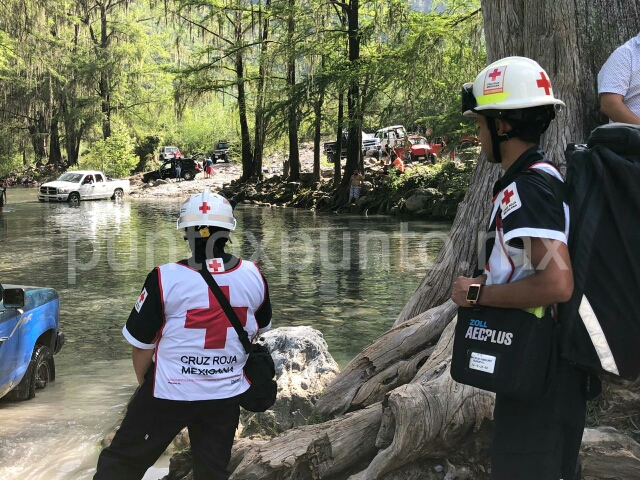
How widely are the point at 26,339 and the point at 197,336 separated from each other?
3702 millimetres

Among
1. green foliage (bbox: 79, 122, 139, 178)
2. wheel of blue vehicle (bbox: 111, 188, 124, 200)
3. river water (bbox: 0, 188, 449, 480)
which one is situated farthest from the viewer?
green foliage (bbox: 79, 122, 139, 178)

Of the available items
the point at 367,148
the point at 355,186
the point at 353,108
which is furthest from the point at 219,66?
the point at 355,186

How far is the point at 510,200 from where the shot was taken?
2428 millimetres

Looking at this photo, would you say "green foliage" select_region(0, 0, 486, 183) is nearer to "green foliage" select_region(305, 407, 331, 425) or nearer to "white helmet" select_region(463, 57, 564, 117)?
"green foliage" select_region(305, 407, 331, 425)

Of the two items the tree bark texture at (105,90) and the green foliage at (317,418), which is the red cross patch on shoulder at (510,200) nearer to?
the green foliage at (317,418)

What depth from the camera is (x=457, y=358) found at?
253cm

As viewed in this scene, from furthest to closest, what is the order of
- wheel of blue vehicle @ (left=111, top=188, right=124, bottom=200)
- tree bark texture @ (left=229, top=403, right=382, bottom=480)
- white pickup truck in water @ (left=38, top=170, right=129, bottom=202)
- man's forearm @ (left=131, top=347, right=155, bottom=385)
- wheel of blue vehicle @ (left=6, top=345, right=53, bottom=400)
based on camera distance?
wheel of blue vehicle @ (left=111, top=188, right=124, bottom=200), white pickup truck in water @ (left=38, top=170, right=129, bottom=202), wheel of blue vehicle @ (left=6, top=345, right=53, bottom=400), tree bark texture @ (left=229, top=403, right=382, bottom=480), man's forearm @ (left=131, top=347, right=155, bottom=385)

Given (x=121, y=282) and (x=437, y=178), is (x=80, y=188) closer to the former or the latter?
(x=437, y=178)

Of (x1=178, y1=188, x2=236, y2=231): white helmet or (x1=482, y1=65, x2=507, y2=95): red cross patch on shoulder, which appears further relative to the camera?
(x1=178, y1=188, x2=236, y2=231): white helmet

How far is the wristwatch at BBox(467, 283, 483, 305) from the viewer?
249cm

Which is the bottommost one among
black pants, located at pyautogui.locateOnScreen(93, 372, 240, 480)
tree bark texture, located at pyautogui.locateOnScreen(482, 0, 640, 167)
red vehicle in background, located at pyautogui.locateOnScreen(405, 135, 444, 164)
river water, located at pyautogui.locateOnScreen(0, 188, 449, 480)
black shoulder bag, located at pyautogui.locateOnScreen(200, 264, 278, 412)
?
river water, located at pyautogui.locateOnScreen(0, 188, 449, 480)

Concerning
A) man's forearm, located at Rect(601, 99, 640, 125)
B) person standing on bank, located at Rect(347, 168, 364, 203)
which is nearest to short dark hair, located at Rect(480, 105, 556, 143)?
man's forearm, located at Rect(601, 99, 640, 125)

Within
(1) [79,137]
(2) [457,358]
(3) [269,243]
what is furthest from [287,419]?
(1) [79,137]

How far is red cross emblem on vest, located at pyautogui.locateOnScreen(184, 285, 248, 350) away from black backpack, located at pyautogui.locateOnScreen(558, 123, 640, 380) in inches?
64.0
